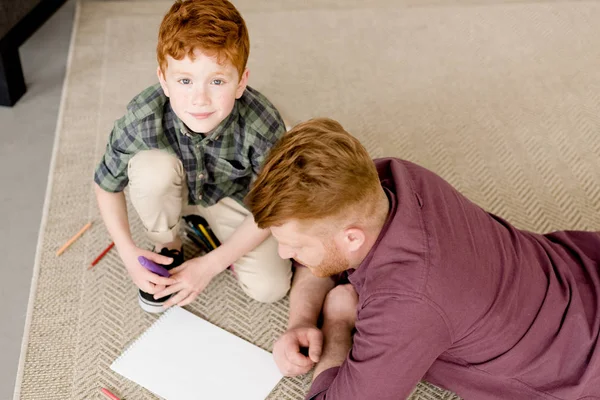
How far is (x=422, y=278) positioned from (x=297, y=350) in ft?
1.17

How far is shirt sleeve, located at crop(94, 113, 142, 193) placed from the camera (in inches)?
44.1

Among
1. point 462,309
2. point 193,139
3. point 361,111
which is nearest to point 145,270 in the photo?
point 193,139

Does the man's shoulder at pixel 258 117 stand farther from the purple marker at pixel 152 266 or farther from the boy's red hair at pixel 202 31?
the purple marker at pixel 152 266

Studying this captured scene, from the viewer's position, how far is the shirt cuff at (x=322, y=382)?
3.34 ft

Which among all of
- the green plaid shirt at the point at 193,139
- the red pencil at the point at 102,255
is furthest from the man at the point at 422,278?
the red pencil at the point at 102,255

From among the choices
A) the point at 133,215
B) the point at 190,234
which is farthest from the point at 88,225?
the point at 190,234

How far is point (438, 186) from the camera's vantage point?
3.20ft

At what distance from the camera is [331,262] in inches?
37.1

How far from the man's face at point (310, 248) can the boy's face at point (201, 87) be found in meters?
0.25

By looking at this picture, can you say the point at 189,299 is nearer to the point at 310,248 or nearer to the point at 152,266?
the point at 152,266

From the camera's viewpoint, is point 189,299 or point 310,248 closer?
point 310,248

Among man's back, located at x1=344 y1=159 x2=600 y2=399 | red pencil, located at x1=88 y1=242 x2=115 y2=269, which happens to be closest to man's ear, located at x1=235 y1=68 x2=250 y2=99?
man's back, located at x1=344 y1=159 x2=600 y2=399

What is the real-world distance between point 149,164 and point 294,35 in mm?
966

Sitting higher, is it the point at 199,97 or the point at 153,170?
the point at 199,97
